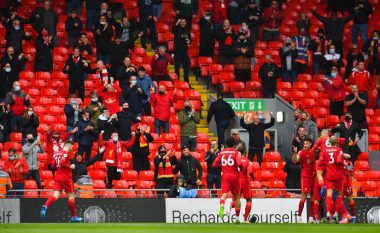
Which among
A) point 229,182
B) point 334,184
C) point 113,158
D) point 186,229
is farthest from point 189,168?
point 186,229

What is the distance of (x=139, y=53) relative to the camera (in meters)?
38.1

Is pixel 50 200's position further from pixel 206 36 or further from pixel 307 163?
pixel 206 36

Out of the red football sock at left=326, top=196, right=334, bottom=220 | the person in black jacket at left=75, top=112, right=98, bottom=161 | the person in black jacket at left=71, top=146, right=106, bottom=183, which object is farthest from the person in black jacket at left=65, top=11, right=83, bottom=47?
the red football sock at left=326, top=196, right=334, bottom=220

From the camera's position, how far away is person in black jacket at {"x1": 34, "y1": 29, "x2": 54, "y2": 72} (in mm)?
35719

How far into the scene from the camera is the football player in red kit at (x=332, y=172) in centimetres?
2733

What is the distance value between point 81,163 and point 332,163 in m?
7.79

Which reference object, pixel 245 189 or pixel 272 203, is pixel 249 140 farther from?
pixel 245 189

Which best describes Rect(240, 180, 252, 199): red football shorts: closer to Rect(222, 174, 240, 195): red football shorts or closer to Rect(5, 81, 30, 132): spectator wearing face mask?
Rect(222, 174, 240, 195): red football shorts

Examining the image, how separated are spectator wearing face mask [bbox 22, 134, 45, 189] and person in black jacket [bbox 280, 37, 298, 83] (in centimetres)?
937

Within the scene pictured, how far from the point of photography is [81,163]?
3225cm

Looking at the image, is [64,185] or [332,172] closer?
[332,172]

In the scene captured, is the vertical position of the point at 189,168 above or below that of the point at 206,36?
below

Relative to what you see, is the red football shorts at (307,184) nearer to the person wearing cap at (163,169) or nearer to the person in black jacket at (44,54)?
the person wearing cap at (163,169)

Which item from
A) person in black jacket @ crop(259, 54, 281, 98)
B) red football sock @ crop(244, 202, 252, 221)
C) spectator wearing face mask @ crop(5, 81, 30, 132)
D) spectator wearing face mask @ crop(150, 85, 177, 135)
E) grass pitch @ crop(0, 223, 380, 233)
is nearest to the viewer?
grass pitch @ crop(0, 223, 380, 233)
